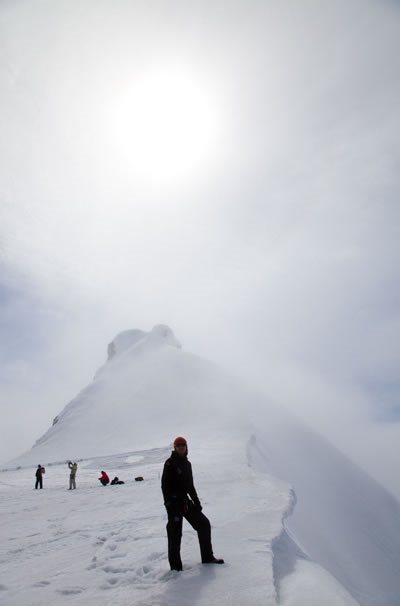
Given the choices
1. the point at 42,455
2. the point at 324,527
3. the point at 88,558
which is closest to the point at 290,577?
the point at 88,558

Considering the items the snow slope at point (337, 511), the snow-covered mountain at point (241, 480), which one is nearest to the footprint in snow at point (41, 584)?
the snow-covered mountain at point (241, 480)

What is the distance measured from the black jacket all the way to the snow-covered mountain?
3.56 ft

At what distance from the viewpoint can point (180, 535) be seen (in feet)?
21.0

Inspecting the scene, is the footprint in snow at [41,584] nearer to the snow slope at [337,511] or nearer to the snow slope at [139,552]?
the snow slope at [139,552]

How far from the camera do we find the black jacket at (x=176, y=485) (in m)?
6.60

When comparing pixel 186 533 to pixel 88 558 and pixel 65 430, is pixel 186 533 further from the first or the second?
pixel 65 430

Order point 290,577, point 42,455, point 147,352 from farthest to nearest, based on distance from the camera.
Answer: point 147,352
point 42,455
point 290,577

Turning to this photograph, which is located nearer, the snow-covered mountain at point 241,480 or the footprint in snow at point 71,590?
the footprint in snow at point 71,590

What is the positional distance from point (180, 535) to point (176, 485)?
770mm

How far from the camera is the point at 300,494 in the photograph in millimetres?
23328

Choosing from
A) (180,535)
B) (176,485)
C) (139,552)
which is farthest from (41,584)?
(176,485)

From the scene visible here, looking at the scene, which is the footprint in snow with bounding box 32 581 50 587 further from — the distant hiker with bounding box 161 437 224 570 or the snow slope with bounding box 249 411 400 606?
the snow slope with bounding box 249 411 400 606

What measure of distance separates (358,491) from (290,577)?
29525 millimetres

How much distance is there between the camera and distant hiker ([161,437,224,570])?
639 centimetres
